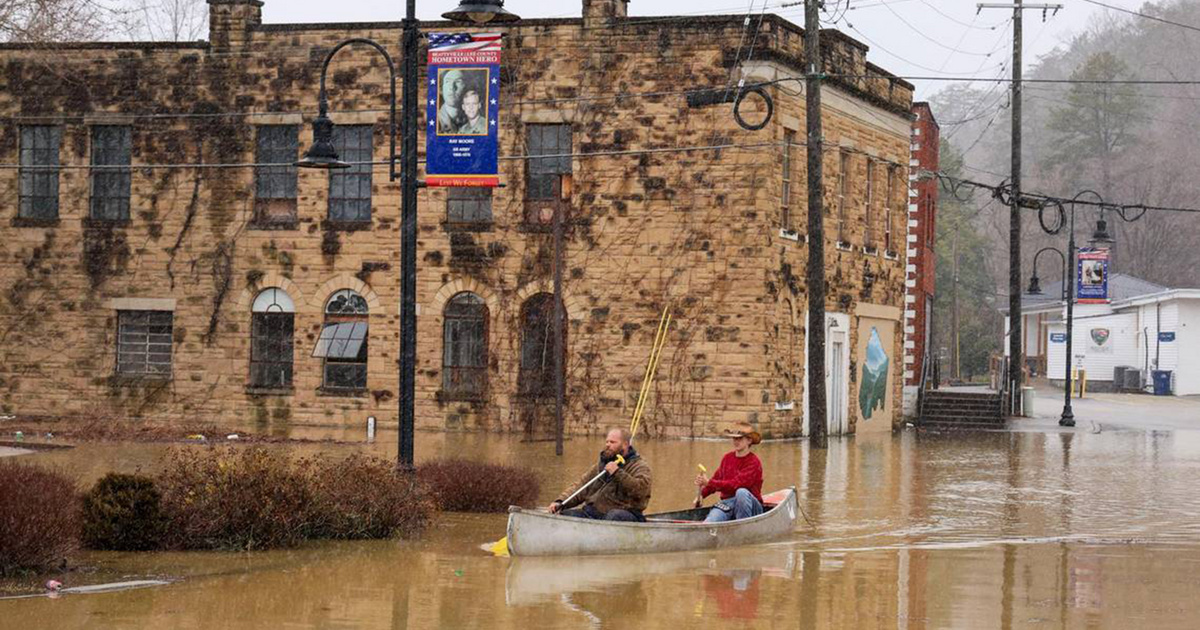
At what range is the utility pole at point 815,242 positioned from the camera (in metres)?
32.1

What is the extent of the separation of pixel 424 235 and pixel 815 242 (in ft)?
30.2

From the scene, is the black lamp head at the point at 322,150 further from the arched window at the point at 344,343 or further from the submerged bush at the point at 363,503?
the arched window at the point at 344,343

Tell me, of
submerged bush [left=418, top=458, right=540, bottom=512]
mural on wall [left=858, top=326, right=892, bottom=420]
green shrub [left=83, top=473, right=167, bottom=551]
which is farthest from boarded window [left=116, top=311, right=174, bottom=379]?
green shrub [left=83, top=473, right=167, bottom=551]

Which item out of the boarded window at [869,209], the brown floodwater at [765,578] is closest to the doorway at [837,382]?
the boarded window at [869,209]

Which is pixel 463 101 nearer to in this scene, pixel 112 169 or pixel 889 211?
pixel 112 169

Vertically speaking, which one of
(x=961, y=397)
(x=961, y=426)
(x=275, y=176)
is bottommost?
(x=961, y=426)

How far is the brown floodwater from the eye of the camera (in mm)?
14320

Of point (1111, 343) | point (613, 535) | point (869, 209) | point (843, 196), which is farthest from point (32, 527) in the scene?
point (1111, 343)

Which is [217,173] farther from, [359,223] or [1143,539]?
[1143,539]

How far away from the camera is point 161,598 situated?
48.4 feet

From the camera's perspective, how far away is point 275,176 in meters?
38.2

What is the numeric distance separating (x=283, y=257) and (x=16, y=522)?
75.0 ft

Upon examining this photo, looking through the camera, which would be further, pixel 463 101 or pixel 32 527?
pixel 463 101

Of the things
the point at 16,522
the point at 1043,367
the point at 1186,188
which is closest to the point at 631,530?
the point at 16,522
